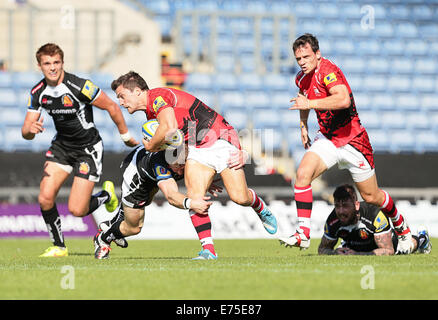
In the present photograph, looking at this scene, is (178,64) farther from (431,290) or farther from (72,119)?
(431,290)

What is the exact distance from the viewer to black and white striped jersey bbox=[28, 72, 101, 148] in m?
9.41

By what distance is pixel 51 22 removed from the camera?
2031cm

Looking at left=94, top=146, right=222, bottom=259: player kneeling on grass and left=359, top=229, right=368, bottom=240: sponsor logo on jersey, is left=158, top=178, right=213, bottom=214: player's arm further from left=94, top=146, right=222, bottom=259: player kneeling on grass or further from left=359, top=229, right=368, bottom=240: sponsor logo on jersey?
left=359, top=229, right=368, bottom=240: sponsor logo on jersey

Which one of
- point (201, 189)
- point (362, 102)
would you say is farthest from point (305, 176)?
point (362, 102)

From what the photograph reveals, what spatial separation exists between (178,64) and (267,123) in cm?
338

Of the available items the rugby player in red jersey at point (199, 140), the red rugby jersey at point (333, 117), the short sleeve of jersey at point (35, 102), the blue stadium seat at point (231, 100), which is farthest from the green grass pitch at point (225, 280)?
the blue stadium seat at point (231, 100)

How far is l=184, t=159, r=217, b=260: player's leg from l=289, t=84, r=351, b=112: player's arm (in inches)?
44.5

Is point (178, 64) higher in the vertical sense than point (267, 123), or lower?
higher

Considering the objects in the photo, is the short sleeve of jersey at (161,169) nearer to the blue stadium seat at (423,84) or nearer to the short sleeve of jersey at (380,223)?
the short sleeve of jersey at (380,223)

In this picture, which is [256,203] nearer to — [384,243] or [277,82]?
[384,243]

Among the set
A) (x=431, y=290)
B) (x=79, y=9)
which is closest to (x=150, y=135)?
(x=431, y=290)

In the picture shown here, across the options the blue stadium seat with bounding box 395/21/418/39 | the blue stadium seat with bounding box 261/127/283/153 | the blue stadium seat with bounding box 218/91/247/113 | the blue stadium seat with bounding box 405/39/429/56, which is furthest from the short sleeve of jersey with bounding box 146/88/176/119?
the blue stadium seat with bounding box 395/21/418/39

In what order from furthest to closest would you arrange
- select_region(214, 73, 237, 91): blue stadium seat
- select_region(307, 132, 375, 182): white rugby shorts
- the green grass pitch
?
select_region(214, 73, 237, 91): blue stadium seat
select_region(307, 132, 375, 182): white rugby shorts
the green grass pitch

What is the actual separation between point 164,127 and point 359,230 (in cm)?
295
